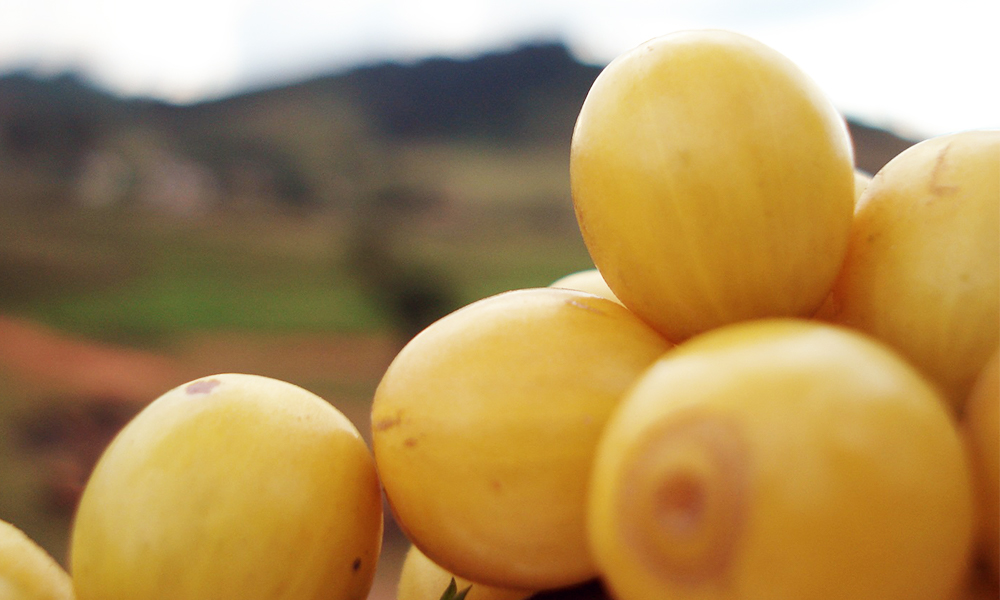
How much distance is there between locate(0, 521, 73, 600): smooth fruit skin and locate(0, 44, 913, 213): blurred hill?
4238 mm

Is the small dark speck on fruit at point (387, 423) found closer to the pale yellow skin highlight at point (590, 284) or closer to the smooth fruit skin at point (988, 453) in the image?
the pale yellow skin highlight at point (590, 284)

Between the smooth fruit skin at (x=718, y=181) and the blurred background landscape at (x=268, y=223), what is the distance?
3.30 metres

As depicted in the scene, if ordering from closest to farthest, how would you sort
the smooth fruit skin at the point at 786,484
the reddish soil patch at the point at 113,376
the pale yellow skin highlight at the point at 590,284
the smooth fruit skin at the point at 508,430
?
the smooth fruit skin at the point at 786,484
the smooth fruit skin at the point at 508,430
the pale yellow skin highlight at the point at 590,284
the reddish soil patch at the point at 113,376

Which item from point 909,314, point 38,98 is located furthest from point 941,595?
point 38,98

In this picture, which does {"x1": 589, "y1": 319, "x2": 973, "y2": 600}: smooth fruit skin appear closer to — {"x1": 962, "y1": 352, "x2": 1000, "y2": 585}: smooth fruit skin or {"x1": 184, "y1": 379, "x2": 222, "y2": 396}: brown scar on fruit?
{"x1": 962, "y1": 352, "x2": 1000, "y2": 585}: smooth fruit skin

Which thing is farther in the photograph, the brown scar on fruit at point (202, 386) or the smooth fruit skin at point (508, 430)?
the brown scar on fruit at point (202, 386)

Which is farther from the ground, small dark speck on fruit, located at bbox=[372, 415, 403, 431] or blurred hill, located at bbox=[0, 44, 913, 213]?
small dark speck on fruit, located at bbox=[372, 415, 403, 431]

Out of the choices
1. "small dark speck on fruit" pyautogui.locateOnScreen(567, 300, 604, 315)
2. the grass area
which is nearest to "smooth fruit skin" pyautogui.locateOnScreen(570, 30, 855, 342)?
"small dark speck on fruit" pyautogui.locateOnScreen(567, 300, 604, 315)

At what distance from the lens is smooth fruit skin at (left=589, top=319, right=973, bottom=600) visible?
0.30 metres

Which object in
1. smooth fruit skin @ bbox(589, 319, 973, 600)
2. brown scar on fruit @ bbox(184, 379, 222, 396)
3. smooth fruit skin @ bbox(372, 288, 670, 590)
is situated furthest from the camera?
brown scar on fruit @ bbox(184, 379, 222, 396)

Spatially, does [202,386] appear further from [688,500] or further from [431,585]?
[688,500]

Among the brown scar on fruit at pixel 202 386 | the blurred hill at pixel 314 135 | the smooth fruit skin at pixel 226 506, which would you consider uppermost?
the brown scar on fruit at pixel 202 386

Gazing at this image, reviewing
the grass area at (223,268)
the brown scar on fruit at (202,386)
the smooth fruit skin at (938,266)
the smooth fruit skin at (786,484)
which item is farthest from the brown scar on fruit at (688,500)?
the grass area at (223,268)

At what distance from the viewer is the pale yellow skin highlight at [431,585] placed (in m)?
0.63
